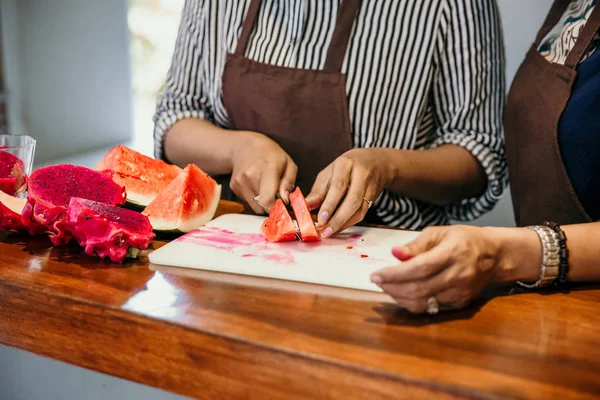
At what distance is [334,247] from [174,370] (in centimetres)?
53

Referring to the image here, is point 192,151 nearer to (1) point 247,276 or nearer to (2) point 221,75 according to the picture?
(2) point 221,75

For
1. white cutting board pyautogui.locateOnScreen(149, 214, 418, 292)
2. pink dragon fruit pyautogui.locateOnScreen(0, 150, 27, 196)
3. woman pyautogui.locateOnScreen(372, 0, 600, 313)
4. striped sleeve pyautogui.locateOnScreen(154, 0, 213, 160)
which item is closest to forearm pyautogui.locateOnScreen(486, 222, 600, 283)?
woman pyautogui.locateOnScreen(372, 0, 600, 313)

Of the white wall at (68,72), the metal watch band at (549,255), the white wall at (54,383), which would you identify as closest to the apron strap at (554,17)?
the metal watch band at (549,255)

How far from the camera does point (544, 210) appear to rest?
179 centimetres

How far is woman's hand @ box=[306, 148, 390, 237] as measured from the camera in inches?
65.3

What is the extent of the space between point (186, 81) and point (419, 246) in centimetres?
138

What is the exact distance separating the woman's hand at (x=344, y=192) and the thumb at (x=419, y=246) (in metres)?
0.41

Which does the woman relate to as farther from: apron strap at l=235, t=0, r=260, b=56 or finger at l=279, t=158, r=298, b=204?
apron strap at l=235, t=0, r=260, b=56

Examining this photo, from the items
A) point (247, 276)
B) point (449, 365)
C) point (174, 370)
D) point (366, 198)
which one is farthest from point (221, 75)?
point (449, 365)

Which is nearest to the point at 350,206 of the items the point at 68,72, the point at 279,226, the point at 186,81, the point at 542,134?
the point at 279,226

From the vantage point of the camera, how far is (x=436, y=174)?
2.07m

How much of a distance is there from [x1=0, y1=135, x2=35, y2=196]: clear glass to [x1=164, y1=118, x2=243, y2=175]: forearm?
1.87ft

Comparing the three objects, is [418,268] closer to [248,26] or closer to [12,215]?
[12,215]

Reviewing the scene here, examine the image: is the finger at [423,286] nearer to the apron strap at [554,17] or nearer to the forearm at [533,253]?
the forearm at [533,253]
